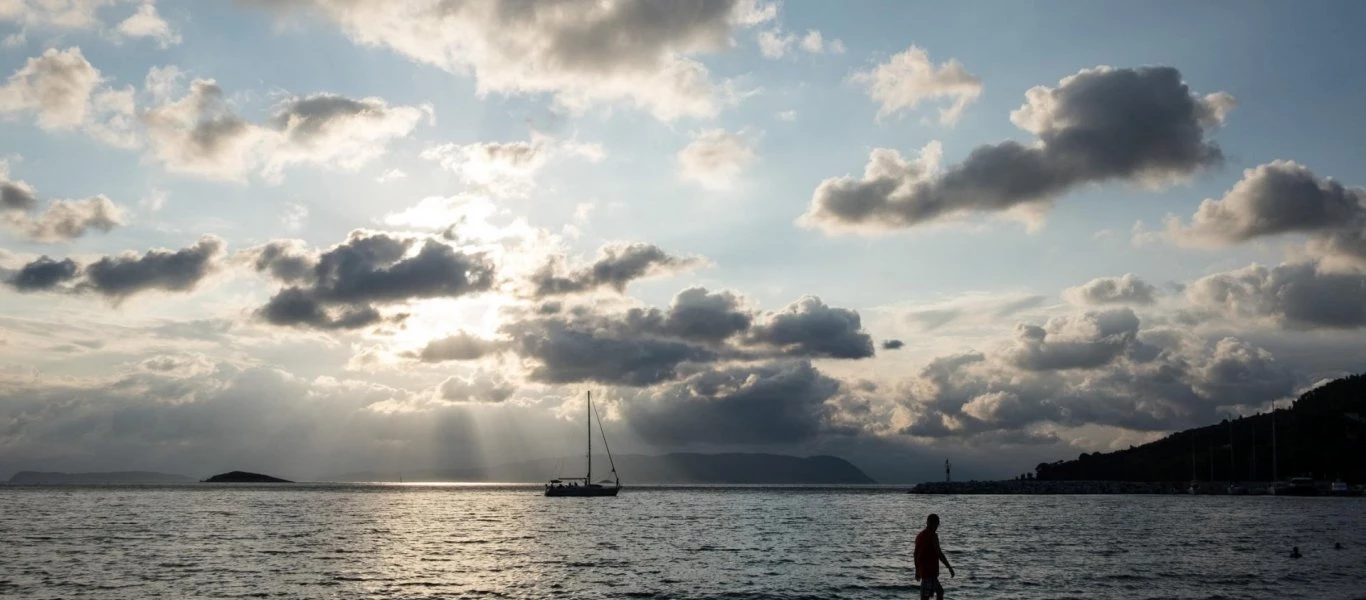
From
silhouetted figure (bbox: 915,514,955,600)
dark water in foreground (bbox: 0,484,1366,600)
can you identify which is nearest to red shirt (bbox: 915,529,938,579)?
silhouetted figure (bbox: 915,514,955,600)

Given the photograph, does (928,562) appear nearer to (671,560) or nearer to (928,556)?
(928,556)

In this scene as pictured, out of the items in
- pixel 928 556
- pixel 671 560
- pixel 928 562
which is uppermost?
pixel 928 556

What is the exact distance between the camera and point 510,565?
65.4 m

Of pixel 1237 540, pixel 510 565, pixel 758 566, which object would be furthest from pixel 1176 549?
pixel 510 565

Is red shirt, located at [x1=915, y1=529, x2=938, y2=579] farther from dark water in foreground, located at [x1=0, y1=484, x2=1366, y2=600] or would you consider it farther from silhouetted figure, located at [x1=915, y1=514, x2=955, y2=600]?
dark water in foreground, located at [x1=0, y1=484, x2=1366, y2=600]

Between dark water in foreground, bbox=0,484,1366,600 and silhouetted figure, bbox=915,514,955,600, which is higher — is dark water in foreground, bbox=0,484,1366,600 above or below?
below

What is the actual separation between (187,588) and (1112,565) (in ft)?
181

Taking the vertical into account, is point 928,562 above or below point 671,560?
above

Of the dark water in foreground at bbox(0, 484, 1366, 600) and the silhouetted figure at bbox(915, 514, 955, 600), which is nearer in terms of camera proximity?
the silhouetted figure at bbox(915, 514, 955, 600)

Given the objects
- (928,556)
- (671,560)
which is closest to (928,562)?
(928,556)

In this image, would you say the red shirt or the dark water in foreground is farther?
the dark water in foreground

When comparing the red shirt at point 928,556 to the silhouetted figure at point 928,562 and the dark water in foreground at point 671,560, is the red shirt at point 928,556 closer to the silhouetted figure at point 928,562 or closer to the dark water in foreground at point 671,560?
the silhouetted figure at point 928,562

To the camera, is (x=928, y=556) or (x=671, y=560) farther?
(x=671, y=560)

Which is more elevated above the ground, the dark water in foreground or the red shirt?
the red shirt
